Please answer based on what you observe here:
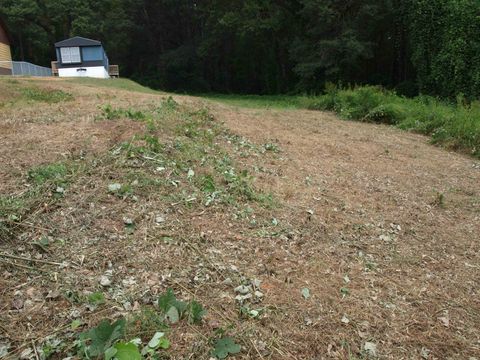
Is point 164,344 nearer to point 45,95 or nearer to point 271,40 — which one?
point 45,95

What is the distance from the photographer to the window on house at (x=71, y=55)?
2028cm

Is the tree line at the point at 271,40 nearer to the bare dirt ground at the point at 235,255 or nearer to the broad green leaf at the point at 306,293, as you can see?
the bare dirt ground at the point at 235,255

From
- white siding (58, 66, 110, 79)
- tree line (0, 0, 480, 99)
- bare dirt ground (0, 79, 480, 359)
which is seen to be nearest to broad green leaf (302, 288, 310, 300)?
bare dirt ground (0, 79, 480, 359)

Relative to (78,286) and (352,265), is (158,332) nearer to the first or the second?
(78,286)

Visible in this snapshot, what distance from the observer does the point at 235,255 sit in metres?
2.85

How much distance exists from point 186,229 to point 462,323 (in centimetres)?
189

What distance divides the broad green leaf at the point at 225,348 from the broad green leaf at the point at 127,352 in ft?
1.27

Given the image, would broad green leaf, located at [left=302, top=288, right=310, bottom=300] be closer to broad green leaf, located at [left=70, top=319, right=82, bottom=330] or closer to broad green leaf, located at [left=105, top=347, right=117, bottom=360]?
broad green leaf, located at [left=105, top=347, right=117, bottom=360]

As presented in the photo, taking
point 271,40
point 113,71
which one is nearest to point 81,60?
point 113,71

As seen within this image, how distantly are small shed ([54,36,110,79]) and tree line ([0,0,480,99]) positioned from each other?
24.4 feet

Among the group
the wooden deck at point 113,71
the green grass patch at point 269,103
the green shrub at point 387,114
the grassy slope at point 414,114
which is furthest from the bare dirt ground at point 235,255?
the wooden deck at point 113,71

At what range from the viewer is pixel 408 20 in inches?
671

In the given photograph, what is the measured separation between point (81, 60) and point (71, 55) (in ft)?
1.78

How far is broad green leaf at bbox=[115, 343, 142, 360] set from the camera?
1.85 metres
